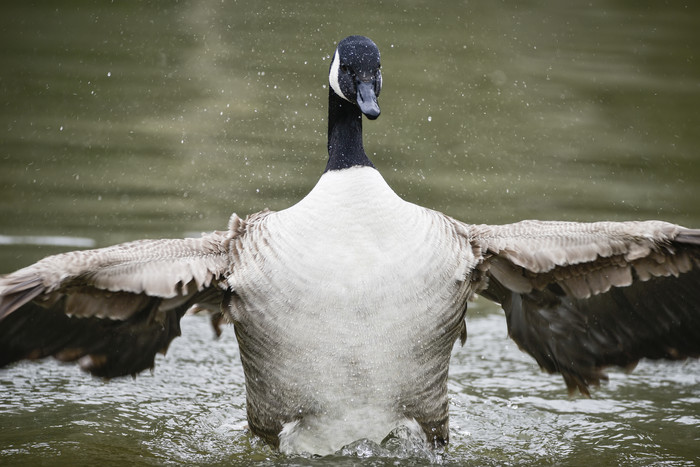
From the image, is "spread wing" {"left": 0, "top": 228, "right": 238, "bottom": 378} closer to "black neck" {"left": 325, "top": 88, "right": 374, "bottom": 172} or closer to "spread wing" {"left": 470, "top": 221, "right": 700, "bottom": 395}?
"black neck" {"left": 325, "top": 88, "right": 374, "bottom": 172}

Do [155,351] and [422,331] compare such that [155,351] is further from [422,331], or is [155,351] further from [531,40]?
[531,40]

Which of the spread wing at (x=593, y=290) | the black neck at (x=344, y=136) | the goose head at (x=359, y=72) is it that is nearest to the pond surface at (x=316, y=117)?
the spread wing at (x=593, y=290)

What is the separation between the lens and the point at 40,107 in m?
10.4

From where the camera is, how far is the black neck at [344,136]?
4516 mm

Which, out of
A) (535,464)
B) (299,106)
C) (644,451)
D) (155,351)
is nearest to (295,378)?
(155,351)

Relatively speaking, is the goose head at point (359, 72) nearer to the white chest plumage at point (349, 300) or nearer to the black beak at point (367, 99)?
the black beak at point (367, 99)

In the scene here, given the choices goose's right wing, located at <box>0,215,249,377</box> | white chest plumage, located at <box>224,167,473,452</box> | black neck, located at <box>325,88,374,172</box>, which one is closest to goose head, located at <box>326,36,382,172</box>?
black neck, located at <box>325,88,374,172</box>

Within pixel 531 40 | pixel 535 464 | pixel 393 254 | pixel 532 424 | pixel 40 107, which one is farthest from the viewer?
pixel 531 40

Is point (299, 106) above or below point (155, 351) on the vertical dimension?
above

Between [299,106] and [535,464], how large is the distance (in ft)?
21.6

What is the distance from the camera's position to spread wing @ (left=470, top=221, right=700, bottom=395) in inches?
169

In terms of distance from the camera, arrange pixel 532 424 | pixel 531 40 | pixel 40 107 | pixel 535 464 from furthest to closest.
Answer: pixel 531 40 → pixel 40 107 → pixel 532 424 → pixel 535 464

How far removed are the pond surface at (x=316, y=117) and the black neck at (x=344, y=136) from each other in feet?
7.45

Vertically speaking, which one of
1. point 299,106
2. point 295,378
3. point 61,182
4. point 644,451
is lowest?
point 644,451
